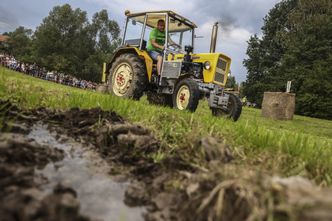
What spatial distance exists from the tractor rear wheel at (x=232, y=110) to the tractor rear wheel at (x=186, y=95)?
3.15 ft

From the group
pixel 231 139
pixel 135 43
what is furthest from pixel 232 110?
pixel 231 139

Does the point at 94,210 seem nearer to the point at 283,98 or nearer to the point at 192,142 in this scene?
the point at 192,142

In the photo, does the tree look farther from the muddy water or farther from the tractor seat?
the muddy water

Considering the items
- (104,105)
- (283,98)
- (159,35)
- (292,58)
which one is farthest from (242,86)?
(104,105)

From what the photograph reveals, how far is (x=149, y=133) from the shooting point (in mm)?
3246

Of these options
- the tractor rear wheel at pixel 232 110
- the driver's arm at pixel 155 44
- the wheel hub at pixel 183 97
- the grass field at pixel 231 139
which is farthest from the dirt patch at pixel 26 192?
the driver's arm at pixel 155 44

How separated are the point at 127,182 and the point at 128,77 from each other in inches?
300

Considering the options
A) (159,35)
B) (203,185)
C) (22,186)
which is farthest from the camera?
(159,35)

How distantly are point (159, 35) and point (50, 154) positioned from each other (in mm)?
7374

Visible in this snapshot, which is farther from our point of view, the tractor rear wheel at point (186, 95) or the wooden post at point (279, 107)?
the wooden post at point (279, 107)

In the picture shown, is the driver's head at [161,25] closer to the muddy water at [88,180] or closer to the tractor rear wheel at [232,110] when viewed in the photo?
the tractor rear wheel at [232,110]

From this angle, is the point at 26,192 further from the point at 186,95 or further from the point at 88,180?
the point at 186,95

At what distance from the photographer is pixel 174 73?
28.2ft

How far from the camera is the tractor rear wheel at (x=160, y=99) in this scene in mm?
9703
